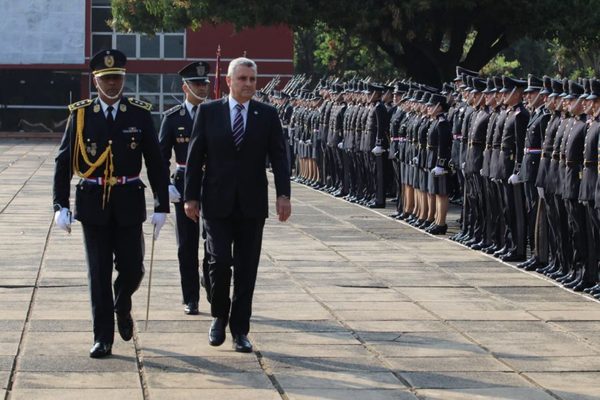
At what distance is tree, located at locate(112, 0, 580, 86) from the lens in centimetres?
3541

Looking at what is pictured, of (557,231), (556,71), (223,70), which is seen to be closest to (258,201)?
(557,231)

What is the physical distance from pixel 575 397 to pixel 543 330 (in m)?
2.53

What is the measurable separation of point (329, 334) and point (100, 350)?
72.9 inches

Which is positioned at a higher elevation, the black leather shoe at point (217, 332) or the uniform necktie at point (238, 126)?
the uniform necktie at point (238, 126)

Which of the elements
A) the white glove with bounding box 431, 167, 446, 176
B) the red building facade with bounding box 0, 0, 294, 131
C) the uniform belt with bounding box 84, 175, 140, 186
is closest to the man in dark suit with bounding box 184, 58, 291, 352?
the uniform belt with bounding box 84, 175, 140, 186

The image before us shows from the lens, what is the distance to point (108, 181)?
9.73 metres

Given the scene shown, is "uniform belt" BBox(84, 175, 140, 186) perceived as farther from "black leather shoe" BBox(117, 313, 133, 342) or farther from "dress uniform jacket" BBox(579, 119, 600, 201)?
"dress uniform jacket" BBox(579, 119, 600, 201)

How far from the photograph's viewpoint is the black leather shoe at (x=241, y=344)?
9750 mm

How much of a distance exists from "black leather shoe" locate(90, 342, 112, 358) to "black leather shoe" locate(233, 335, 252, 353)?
2.73ft

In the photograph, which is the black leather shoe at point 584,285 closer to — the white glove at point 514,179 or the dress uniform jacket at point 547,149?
the dress uniform jacket at point 547,149

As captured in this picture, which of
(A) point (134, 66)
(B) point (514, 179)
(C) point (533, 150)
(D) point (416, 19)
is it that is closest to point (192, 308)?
(C) point (533, 150)

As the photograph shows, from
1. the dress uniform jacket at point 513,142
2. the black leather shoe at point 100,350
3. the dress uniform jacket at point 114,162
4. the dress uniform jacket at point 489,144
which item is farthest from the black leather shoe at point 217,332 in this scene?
the dress uniform jacket at point 489,144

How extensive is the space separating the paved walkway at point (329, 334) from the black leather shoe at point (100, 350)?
0.30ft

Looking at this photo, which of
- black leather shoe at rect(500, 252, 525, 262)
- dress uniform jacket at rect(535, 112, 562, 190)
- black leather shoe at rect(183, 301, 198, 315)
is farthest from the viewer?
black leather shoe at rect(500, 252, 525, 262)
